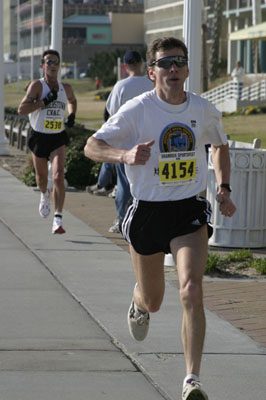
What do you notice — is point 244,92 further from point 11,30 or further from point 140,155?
point 11,30

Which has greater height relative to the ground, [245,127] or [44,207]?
[44,207]

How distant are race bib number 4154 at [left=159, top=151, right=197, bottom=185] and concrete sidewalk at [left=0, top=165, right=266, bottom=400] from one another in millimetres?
1102

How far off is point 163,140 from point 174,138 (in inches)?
→ 2.6

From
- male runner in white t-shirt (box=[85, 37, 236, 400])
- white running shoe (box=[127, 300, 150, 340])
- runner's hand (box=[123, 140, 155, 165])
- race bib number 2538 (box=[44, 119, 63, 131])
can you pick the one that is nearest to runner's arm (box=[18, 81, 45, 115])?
race bib number 2538 (box=[44, 119, 63, 131])

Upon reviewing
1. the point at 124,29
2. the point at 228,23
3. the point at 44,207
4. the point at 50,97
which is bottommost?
the point at 44,207

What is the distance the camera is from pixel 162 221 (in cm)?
544

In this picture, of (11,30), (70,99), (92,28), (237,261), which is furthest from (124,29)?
(237,261)

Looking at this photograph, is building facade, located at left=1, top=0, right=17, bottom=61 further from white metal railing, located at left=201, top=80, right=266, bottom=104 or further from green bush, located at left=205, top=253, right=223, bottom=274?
green bush, located at left=205, top=253, right=223, bottom=274

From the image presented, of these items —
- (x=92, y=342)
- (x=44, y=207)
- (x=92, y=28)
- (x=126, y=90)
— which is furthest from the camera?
(x=92, y=28)

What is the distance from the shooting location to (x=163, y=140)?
538cm

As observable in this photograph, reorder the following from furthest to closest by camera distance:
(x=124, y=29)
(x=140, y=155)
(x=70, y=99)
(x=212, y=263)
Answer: (x=124, y=29)
(x=70, y=99)
(x=212, y=263)
(x=140, y=155)

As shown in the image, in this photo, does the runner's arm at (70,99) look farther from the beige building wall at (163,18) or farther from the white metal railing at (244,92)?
the beige building wall at (163,18)

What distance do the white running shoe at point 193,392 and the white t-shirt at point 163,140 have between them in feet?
3.83

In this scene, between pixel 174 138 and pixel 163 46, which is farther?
pixel 163 46
